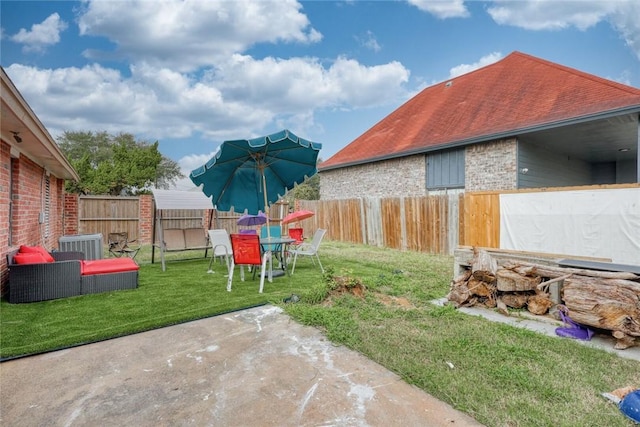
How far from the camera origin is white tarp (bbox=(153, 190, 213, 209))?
7.57 metres

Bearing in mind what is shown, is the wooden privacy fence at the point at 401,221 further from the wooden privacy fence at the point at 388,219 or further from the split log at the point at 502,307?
the split log at the point at 502,307

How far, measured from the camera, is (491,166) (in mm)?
10633

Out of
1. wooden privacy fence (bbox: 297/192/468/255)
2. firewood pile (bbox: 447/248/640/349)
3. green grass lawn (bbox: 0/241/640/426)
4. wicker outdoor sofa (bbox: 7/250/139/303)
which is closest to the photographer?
green grass lawn (bbox: 0/241/640/426)

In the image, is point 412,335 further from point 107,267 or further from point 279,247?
point 107,267

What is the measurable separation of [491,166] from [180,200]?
9.27 metres

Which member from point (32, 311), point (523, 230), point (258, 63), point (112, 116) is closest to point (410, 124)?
point (258, 63)

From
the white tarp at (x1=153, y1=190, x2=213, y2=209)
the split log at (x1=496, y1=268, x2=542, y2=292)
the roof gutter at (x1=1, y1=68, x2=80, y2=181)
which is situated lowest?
the split log at (x1=496, y1=268, x2=542, y2=292)

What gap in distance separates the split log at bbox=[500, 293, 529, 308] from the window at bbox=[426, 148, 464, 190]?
7721mm

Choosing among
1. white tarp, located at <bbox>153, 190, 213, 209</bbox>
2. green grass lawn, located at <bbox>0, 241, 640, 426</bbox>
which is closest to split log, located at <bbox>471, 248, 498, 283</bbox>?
green grass lawn, located at <bbox>0, 241, 640, 426</bbox>

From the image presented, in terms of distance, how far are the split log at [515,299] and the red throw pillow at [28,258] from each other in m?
6.36

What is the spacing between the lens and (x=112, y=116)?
991 inches

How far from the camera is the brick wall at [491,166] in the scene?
10.2 meters

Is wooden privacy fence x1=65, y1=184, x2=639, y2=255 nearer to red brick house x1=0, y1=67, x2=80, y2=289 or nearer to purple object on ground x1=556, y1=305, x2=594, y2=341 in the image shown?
red brick house x1=0, y1=67, x2=80, y2=289

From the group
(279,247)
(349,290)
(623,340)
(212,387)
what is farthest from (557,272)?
(279,247)
